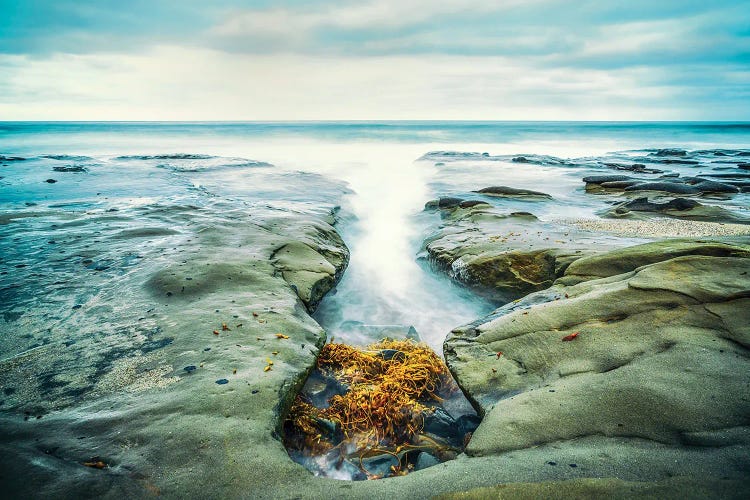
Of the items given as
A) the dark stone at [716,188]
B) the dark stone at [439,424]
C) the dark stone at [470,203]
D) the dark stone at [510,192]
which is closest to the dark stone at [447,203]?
the dark stone at [470,203]

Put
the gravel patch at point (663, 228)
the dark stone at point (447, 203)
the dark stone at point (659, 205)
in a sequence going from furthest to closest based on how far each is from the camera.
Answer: the dark stone at point (447, 203), the dark stone at point (659, 205), the gravel patch at point (663, 228)

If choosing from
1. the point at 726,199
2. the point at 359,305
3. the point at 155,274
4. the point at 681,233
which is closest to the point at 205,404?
the point at 155,274

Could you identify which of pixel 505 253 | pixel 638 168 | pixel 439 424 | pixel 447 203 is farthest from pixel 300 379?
pixel 638 168

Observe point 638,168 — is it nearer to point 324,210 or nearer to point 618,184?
point 618,184

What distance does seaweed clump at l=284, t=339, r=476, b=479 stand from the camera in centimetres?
298

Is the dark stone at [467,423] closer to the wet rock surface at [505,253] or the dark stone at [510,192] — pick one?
the wet rock surface at [505,253]

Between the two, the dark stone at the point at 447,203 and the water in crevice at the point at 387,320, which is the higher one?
the dark stone at the point at 447,203

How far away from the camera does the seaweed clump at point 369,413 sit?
2.98 m

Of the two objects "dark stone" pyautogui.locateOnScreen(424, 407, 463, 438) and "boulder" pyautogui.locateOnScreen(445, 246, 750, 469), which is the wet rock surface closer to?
"boulder" pyautogui.locateOnScreen(445, 246, 750, 469)

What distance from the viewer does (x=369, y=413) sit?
339cm

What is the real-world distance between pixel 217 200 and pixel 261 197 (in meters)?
2.26

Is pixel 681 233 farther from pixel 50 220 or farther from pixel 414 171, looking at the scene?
pixel 414 171

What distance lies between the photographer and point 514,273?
6141 millimetres

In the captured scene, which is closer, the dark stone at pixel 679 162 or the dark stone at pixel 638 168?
the dark stone at pixel 638 168
